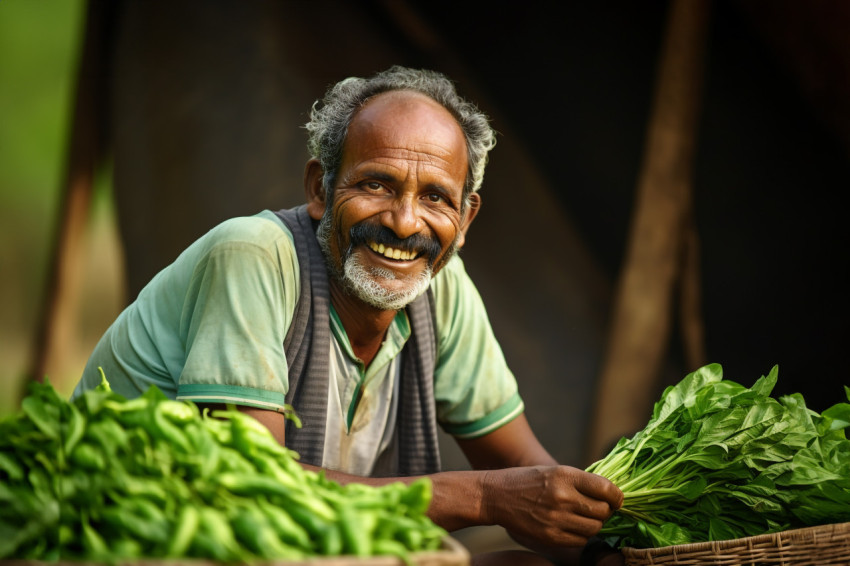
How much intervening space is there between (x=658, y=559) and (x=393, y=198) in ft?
3.96

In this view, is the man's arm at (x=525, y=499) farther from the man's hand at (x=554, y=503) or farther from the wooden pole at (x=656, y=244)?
the wooden pole at (x=656, y=244)

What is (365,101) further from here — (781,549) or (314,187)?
(781,549)

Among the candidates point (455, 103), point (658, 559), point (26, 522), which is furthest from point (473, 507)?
point (455, 103)

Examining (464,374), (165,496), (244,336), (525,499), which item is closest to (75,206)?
(464,374)

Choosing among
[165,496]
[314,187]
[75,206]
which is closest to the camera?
[165,496]

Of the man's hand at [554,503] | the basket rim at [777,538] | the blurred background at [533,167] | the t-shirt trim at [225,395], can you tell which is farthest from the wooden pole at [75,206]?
the basket rim at [777,538]

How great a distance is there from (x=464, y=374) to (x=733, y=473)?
971mm

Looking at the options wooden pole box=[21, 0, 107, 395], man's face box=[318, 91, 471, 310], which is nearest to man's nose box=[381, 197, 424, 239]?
man's face box=[318, 91, 471, 310]

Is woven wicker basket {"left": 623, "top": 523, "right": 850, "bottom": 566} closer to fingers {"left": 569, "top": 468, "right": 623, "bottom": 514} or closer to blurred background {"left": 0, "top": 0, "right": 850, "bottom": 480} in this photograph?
fingers {"left": 569, "top": 468, "right": 623, "bottom": 514}

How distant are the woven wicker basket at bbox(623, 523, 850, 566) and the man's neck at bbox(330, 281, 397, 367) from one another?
110cm

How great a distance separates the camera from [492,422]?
9.38ft

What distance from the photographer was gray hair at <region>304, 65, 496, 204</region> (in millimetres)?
2676

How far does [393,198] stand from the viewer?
254 centimetres

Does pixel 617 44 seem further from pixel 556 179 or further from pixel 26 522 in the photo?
pixel 26 522
